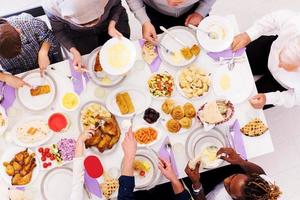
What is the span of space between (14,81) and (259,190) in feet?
4.37

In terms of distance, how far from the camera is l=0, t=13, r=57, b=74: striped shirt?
7.20 feet

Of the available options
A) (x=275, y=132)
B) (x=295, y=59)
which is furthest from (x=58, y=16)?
(x=275, y=132)

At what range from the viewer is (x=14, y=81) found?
212 cm

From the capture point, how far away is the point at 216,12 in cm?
319

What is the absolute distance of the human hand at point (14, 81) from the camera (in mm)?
2104

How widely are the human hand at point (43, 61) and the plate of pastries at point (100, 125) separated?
30cm

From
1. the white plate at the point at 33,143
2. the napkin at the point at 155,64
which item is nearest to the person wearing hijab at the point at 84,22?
the napkin at the point at 155,64

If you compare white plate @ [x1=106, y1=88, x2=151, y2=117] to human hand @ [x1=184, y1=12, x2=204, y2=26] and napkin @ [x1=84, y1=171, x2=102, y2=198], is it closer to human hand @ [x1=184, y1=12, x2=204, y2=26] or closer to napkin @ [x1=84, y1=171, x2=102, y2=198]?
napkin @ [x1=84, y1=171, x2=102, y2=198]

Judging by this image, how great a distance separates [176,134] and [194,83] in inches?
11.3

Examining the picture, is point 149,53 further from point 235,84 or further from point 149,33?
point 235,84

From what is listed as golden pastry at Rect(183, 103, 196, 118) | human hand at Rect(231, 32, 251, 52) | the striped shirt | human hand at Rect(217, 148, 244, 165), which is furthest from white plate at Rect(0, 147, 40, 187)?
human hand at Rect(231, 32, 251, 52)

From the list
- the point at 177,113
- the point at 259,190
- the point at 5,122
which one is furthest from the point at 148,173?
the point at 5,122

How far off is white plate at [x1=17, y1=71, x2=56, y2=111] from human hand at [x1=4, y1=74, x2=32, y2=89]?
3cm

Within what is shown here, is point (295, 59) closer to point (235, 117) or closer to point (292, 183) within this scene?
point (235, 117)
